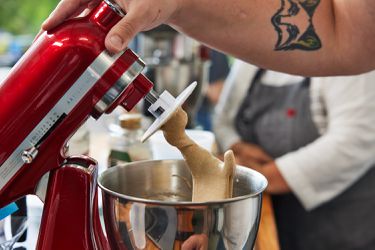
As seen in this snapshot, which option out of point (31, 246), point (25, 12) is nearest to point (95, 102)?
point (31, 246)

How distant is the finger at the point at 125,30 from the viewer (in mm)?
632

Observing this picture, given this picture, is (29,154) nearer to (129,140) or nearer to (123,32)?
(123,32)

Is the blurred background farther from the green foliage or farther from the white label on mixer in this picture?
the white label on mixer

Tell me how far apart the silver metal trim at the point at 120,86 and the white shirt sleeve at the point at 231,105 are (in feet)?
3.99

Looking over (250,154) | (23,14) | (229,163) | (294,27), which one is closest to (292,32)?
(294,27)

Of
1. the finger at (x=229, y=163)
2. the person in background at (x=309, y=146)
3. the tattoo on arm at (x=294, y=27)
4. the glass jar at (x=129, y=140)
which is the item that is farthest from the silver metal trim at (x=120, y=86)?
the person in background at (x=309, y=146)

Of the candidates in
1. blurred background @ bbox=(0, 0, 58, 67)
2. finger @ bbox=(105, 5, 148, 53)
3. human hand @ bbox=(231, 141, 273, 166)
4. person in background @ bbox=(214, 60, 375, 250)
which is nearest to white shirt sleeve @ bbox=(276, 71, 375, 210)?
person in background @ bbox=(214, 60, 375, 250)

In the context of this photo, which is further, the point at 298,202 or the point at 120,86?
the point at 298,202

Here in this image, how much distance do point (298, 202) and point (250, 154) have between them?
20cm

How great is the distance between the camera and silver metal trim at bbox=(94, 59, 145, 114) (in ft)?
2.11

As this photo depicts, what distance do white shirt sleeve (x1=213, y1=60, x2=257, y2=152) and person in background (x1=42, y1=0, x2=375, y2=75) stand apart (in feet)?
2.91

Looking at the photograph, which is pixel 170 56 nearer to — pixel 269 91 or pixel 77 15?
pixel 269 91

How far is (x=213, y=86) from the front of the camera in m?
2.71

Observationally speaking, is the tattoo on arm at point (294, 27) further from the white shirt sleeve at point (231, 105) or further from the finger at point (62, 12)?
the white shirt sleeve at point (231, 105)
